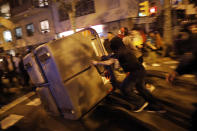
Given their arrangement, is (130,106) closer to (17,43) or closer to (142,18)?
(142,18)

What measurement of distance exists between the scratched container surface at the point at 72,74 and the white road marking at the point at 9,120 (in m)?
1.88

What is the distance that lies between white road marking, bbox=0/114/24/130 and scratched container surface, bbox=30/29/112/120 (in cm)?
188

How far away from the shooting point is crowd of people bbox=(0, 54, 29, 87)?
7703 mm

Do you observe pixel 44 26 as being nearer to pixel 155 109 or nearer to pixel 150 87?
pixel 150 87

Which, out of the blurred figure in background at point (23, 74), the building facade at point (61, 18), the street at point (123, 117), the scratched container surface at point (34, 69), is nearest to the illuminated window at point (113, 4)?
the building facade at point (61, 18)

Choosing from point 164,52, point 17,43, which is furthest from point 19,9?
point 164,52

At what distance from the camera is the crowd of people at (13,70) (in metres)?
7.70

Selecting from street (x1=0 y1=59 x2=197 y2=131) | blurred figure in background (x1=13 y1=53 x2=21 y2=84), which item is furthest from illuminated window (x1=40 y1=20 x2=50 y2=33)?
street (x1=0 y1=59 x2=197 y2=131)

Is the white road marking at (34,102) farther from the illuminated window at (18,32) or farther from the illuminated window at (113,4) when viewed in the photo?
the illuminated window at (18,32)

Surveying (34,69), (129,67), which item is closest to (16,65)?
(34,69)

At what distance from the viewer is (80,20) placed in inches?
624

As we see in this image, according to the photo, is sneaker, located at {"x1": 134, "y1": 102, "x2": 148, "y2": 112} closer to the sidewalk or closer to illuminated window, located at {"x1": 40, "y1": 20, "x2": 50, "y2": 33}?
the sidewalk

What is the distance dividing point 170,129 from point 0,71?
8.36 metres

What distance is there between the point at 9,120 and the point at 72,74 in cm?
300
